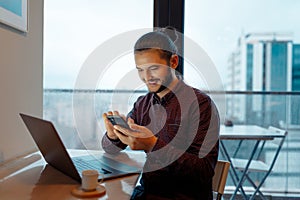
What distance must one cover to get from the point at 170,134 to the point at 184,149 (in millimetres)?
131

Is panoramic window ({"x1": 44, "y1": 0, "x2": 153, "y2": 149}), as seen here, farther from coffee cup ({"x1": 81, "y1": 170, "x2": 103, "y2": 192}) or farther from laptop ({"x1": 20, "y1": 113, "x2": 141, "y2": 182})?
coffee cup ({"x1": 81, "y1": 170, "x2": 103, "y2": 192})

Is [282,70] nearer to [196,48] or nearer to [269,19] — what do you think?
[269,19]

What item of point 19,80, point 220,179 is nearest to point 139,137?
point 220,179

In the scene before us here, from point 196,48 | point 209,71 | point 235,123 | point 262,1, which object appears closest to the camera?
point 209,71

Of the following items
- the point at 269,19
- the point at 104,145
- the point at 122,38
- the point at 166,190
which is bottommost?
the point at 166,190

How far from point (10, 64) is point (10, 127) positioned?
0.87ft

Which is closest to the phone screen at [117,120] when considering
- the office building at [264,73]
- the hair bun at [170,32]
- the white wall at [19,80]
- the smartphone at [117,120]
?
the smartphone at [117,120]

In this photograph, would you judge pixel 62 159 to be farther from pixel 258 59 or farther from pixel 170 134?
pixel 258 59

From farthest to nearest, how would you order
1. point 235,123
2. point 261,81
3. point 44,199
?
point 235,123 → point 261,81 → point 44,199

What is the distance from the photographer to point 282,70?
8.05 feet

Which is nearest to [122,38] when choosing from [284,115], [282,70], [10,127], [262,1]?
[10,127]

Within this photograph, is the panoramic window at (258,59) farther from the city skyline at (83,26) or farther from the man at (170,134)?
the man at (170,134)

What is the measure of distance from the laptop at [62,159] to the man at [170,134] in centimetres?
11

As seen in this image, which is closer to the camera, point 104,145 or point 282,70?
point 104,145
